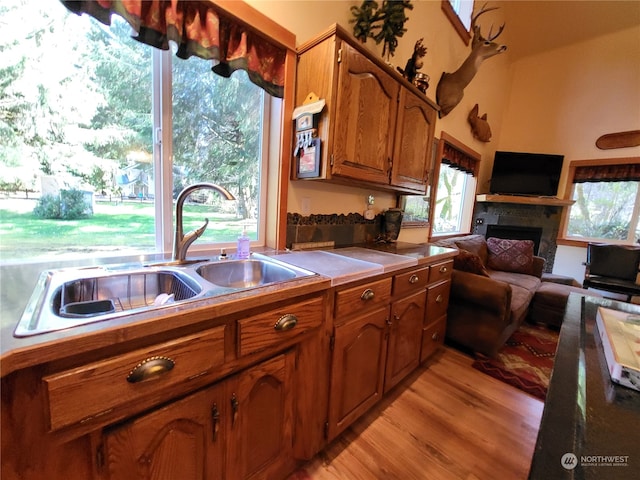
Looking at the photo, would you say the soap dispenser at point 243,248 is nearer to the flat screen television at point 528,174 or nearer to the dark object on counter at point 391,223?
the dark object on counter at point 391,223

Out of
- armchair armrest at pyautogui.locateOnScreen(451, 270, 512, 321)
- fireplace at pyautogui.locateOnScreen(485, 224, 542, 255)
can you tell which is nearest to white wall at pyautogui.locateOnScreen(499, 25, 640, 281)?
fireplace at pyautogui.locateOnScreen(485, 224, 542, 255)

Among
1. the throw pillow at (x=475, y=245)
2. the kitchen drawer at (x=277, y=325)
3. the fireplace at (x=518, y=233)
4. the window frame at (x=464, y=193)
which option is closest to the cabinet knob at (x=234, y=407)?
the kitchen drawer at (x=277, y=325)

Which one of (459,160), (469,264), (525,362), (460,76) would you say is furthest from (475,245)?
(460,76)

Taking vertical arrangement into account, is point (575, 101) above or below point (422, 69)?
above

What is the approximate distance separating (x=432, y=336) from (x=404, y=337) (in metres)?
0.47

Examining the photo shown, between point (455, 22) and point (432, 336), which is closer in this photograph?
point (432, 336)

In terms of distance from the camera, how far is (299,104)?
1537 mm

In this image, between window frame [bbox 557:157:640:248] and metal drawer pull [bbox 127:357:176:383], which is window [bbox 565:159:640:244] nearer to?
window frame [bbox 557:157:640:248]

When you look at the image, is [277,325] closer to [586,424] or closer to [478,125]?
[586,424]

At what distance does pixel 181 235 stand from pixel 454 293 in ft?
6.61

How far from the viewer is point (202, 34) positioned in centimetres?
114

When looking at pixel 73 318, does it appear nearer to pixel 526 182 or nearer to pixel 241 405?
pixel 241 405

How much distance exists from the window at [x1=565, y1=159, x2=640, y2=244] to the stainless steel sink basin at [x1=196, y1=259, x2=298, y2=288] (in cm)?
483

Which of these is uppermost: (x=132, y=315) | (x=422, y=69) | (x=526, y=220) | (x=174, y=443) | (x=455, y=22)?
(x=455, y=22)
